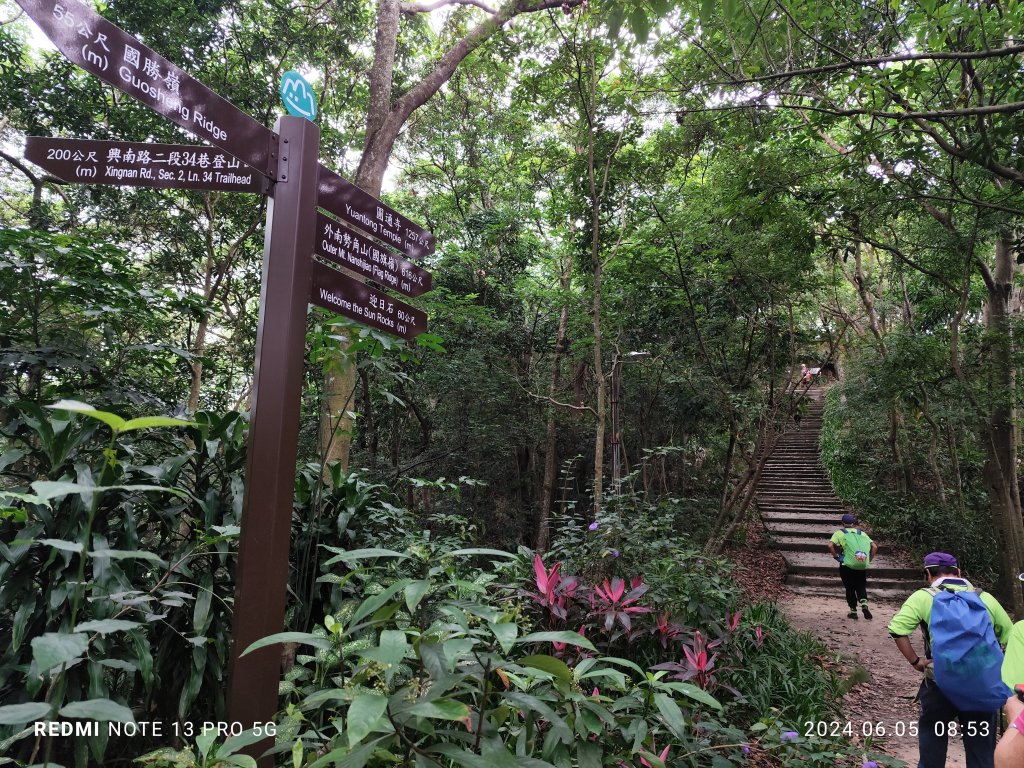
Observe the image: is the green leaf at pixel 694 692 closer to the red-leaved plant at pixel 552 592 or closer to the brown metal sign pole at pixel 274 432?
the brown metal sign pole at pixel 274 432

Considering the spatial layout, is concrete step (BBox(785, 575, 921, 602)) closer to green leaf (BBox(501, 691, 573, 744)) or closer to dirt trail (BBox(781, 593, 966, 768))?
dirt trail (BBox(781, 593, 966, 768))

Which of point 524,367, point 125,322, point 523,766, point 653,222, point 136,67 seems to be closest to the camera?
point 523,766

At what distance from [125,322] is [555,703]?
14.9ft

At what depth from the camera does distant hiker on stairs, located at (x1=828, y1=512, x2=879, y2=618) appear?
650 cm

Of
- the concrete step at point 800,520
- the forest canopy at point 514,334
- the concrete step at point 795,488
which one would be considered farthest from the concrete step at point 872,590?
the concrete step at point 795,488

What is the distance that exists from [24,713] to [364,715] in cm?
51

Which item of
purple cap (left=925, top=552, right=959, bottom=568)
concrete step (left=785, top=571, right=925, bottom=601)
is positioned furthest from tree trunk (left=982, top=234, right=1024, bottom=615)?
Answer: purple cap (left=925, top=552, right=959, bottom=568)

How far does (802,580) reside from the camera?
27.0 ft

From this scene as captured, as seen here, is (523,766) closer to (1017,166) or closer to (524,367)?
(1017,166)

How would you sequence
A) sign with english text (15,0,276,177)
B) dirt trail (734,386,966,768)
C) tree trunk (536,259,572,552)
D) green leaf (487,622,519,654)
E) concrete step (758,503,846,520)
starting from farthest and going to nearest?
concrete step (758,503,846,520) < tree trunk (536,259,572,552) < dirt trail (734,386,966,768) < sign with english text (15,0,276,177) < green leaf (487,622,519,654)

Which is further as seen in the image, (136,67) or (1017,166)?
(1017,166)

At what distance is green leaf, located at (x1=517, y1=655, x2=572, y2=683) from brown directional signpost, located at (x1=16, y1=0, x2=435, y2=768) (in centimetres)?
79

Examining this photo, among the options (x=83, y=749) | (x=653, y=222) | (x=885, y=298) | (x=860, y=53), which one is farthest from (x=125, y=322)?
(x=885, y=298)

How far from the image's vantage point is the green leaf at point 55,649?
784 millimetres
